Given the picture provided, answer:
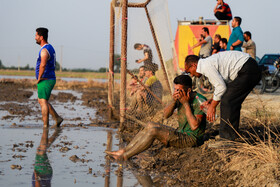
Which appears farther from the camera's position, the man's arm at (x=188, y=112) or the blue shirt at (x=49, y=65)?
the blue shirt at (x=49, y=65)

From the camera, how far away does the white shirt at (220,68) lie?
5520 mm

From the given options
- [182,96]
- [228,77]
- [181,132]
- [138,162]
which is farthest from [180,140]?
[228,77]

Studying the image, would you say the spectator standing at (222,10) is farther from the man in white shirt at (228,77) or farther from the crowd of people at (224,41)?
the man in white shirt at (228,77)

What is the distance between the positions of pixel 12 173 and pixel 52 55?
466 cm

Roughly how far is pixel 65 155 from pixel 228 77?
2.90m

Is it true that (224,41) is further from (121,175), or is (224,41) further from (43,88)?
(121,175)

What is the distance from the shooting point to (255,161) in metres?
5.04

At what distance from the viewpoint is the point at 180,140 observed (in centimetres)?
586

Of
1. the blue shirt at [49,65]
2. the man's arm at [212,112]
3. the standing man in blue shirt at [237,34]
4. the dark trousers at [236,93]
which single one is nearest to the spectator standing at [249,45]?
the standing man in blue shirt at [237,34]

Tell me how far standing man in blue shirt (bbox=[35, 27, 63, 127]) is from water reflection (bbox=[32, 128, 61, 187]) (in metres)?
1.46

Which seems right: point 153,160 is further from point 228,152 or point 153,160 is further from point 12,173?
point 12,173

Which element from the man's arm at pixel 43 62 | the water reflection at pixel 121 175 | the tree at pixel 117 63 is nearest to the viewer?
the water reflection at pixel 121 175

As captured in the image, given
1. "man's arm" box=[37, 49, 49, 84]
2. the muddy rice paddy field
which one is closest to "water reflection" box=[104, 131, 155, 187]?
the muddy rice paddy field

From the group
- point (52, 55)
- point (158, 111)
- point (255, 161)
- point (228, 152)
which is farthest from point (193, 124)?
point (52, 55)
